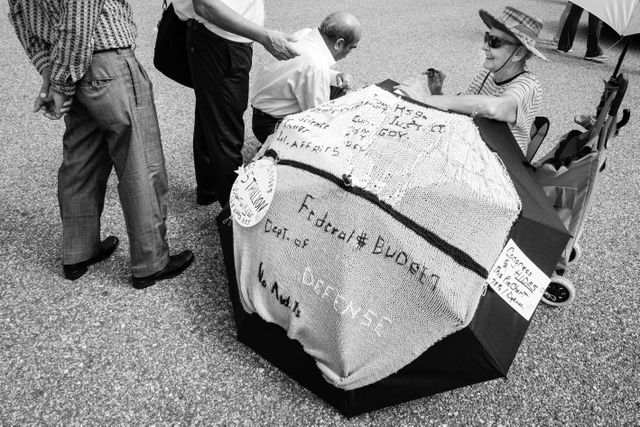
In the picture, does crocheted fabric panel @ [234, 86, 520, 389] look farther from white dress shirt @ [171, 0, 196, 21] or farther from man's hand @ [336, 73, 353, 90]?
man's hand @ [336, 73, 353, 90]

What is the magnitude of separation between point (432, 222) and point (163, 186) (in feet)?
3.94

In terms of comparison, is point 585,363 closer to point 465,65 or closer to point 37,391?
point 37,391

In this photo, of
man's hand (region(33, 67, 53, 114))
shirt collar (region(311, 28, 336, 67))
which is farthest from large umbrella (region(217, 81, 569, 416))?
shirt collar (region(311, 28, 336, 67))

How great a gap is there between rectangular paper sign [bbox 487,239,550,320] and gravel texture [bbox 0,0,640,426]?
0.51 metres

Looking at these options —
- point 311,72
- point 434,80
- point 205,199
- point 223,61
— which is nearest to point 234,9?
point 223,61

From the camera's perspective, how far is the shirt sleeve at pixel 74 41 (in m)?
1.62

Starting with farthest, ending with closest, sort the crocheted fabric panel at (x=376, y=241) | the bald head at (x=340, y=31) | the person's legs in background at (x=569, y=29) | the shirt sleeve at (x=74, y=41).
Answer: the person's legs in background at (x=569, y=29)
the bald head at (x=340, y=31)
the shirt sleeve at (x=74, y=41)
the crocheted fabric panel at (x=376, y=241)

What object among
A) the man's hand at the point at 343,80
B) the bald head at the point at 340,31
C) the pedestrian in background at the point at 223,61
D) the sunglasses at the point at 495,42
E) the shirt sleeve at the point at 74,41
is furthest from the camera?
the man's hand at the point at 343,80

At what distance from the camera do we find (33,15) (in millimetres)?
1705

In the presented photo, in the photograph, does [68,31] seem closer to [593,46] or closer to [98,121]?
[98,121]

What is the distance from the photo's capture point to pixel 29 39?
180 cm

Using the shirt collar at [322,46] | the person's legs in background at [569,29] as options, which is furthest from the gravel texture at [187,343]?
the person's legs in background at [569,29]

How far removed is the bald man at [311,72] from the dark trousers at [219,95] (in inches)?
13.1

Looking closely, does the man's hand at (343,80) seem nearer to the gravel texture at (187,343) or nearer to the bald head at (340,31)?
the bald head at (340,31)
